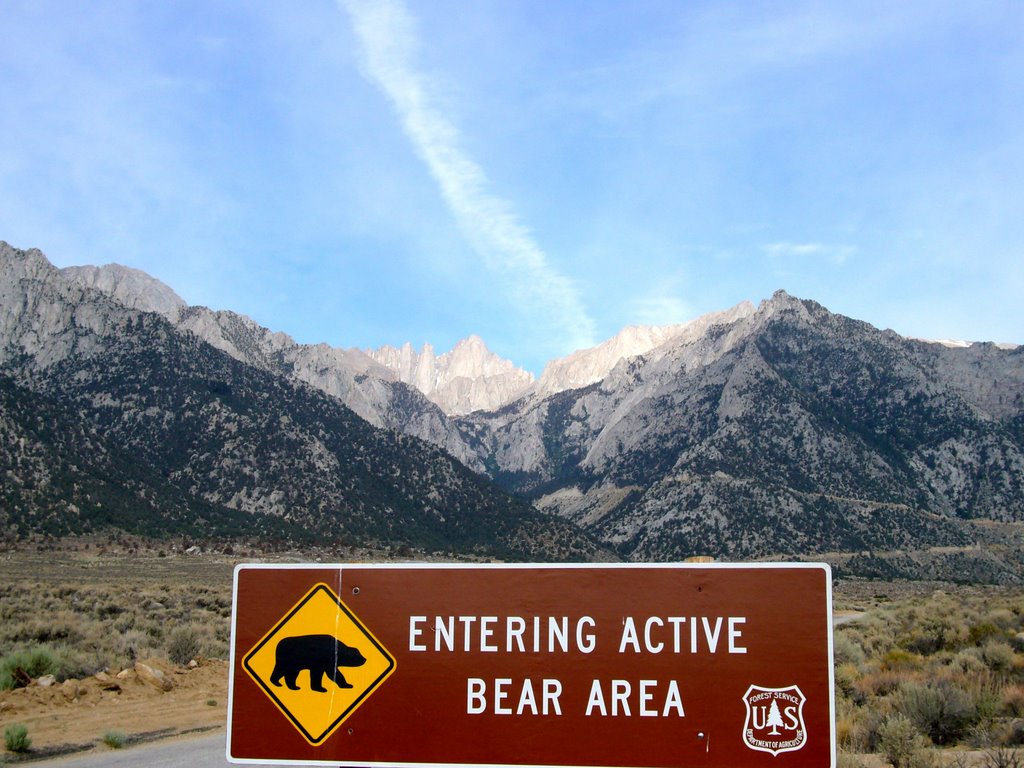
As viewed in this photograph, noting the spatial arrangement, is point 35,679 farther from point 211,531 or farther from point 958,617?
point 211,531

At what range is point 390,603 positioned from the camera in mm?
4070

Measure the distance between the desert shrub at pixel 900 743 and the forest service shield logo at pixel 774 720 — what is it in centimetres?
613

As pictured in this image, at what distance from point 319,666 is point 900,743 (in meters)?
7.45

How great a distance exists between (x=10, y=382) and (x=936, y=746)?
268 ft

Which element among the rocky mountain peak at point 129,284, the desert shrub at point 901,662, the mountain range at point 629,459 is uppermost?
→ the rocky mountain peak at point 129,284

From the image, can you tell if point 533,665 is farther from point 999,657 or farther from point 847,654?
point 847,654

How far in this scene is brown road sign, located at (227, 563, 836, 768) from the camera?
3.71m

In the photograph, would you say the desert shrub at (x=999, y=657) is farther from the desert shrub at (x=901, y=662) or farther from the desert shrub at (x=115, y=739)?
the desert shrub at (x=115, y=739)

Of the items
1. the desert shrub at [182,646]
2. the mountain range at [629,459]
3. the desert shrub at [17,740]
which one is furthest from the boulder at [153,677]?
the mountain range at [629,459]

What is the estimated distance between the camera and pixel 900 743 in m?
9.14

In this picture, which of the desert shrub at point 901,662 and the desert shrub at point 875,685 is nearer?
the desert shrub at point 875,685

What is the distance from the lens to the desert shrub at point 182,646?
20375 millimetres

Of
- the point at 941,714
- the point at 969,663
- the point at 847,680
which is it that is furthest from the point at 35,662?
the point at 969,663

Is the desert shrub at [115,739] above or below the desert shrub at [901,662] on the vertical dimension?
below
